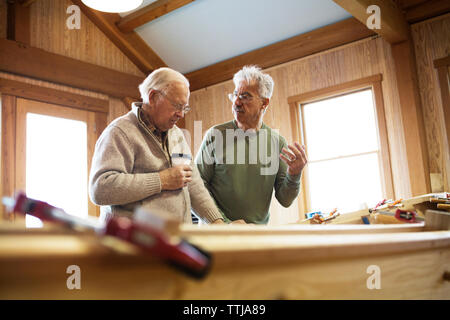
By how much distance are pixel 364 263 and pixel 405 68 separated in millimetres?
4104

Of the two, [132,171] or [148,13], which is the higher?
[148,13]

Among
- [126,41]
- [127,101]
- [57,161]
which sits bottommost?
[57,161]

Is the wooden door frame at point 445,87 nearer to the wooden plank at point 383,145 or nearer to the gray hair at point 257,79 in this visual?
the wooden plank at point 383,145

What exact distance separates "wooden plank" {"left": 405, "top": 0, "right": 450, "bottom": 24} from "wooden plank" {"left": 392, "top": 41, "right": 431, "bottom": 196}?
0.91 ft

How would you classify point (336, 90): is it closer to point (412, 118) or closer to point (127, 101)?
point (412, 118)

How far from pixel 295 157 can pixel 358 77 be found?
10.4ft

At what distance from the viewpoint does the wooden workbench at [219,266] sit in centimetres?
37

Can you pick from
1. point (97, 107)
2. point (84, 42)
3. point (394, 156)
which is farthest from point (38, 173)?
point (394, 156)

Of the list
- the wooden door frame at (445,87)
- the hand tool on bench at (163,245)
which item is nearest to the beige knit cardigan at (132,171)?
the hand tool on bench at (163,245)

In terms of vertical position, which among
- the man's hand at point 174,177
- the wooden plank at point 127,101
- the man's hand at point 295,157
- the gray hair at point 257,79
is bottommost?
the man's hand at point 174,177

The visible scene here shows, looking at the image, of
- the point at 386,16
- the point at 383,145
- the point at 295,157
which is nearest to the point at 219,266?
the point at 295,157

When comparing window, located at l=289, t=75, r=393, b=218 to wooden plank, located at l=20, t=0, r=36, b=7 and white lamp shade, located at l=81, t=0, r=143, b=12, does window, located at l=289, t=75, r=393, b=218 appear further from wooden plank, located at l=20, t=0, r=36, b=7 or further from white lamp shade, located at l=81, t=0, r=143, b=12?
wooden plank, located at l=20, t=0, r=36, b=7

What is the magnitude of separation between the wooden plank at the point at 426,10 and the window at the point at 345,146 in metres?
0.69

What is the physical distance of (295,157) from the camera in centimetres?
191
